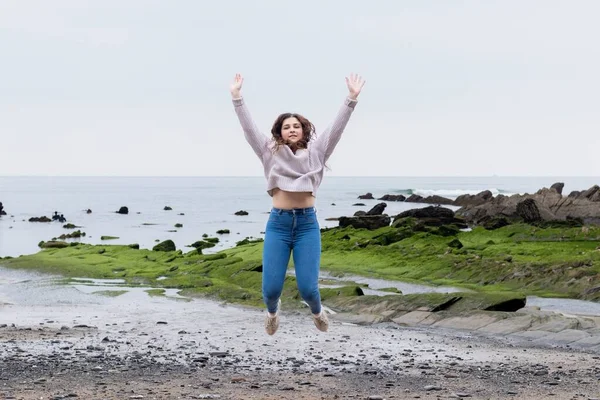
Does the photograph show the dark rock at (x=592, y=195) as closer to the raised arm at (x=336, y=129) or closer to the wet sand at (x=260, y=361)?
the wet sand at (x=260, y=361)

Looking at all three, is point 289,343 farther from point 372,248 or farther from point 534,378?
point 372,248

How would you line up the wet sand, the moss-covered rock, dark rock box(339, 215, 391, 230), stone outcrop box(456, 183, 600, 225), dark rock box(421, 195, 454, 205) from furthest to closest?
dark rock box(421, 195, 454, 205), stone outcrop box(456, 183, 600, 225), dark rock box(339, 215, 391, 230), the moss-covered rock, the wet sand

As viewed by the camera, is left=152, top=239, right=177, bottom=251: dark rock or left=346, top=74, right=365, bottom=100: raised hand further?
left=152, top=239, right=177, bottom=251: dark rock

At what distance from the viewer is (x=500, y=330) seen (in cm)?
2019

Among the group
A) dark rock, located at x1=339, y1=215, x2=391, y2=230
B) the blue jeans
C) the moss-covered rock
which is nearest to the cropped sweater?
the blue jeans

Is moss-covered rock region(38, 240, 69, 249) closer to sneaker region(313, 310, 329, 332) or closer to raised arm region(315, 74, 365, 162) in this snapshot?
sneaker region(313, 310, 329, 332)

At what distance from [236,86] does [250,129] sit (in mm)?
601

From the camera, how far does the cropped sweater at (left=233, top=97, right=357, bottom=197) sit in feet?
33.0

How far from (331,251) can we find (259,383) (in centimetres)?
2818

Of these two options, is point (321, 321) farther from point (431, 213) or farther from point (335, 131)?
point (431, 213)

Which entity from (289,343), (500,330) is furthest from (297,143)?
(500,330)

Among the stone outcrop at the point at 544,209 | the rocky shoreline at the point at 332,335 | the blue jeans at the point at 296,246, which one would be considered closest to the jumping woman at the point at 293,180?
the blue jeans at the point at 296,246

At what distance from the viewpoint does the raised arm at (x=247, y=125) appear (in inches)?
402

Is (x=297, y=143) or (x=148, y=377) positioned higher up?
(x=297, y=143)
